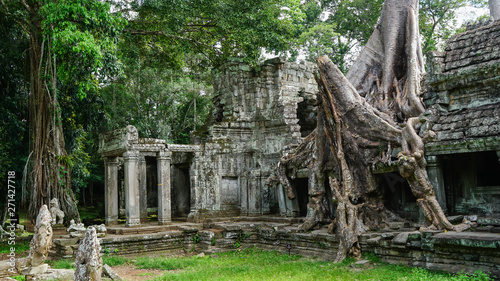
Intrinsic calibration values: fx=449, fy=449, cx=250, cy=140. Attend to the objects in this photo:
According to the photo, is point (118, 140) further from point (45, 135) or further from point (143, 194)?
point (143, 194)

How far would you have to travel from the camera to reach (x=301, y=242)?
34.8 feet

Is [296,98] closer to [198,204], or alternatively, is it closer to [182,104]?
[198,204]

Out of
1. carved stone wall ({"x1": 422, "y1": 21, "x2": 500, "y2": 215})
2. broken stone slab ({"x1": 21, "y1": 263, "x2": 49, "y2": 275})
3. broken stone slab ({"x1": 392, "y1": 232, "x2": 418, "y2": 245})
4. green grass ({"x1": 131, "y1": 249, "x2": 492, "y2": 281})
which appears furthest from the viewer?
carved stone wall ({"x1": 422, "y1": 21, "x2": 500, "y2": 215})

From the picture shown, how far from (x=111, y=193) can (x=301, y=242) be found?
239 inches

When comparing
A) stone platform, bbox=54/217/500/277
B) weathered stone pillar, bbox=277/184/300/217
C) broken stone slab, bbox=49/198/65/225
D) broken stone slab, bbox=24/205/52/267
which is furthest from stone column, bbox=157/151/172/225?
broken stone slab, bbox=24/205/52/267

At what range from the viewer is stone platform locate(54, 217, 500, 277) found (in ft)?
23.4

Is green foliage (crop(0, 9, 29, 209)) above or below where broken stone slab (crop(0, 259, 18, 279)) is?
above

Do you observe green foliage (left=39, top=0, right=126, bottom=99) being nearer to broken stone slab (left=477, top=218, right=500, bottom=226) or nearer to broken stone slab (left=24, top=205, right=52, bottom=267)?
broken stone slab (left=24, top=205, right=52, bottom=267)

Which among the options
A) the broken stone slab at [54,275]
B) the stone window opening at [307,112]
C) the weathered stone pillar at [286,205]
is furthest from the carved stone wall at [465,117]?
the broken stone slab at [54,275]

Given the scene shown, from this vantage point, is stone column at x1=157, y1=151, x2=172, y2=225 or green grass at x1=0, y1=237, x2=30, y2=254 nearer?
green grass at x1=0, y1=237, x2=30, y2=254

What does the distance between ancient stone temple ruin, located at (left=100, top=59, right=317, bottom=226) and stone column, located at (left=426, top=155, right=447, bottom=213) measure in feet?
15.2

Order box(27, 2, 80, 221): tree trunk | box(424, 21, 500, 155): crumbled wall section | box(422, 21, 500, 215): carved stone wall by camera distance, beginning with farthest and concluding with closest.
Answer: box(27, 2, 80, 221): tree trunk
box(422, 21, 500, 215): carved stone wall
box(424, 21, 500, 155): crumbled wall section

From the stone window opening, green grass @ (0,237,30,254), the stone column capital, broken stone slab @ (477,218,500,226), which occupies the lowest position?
green grass @ (0,237,30,254)

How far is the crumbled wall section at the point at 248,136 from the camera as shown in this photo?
1418cm
